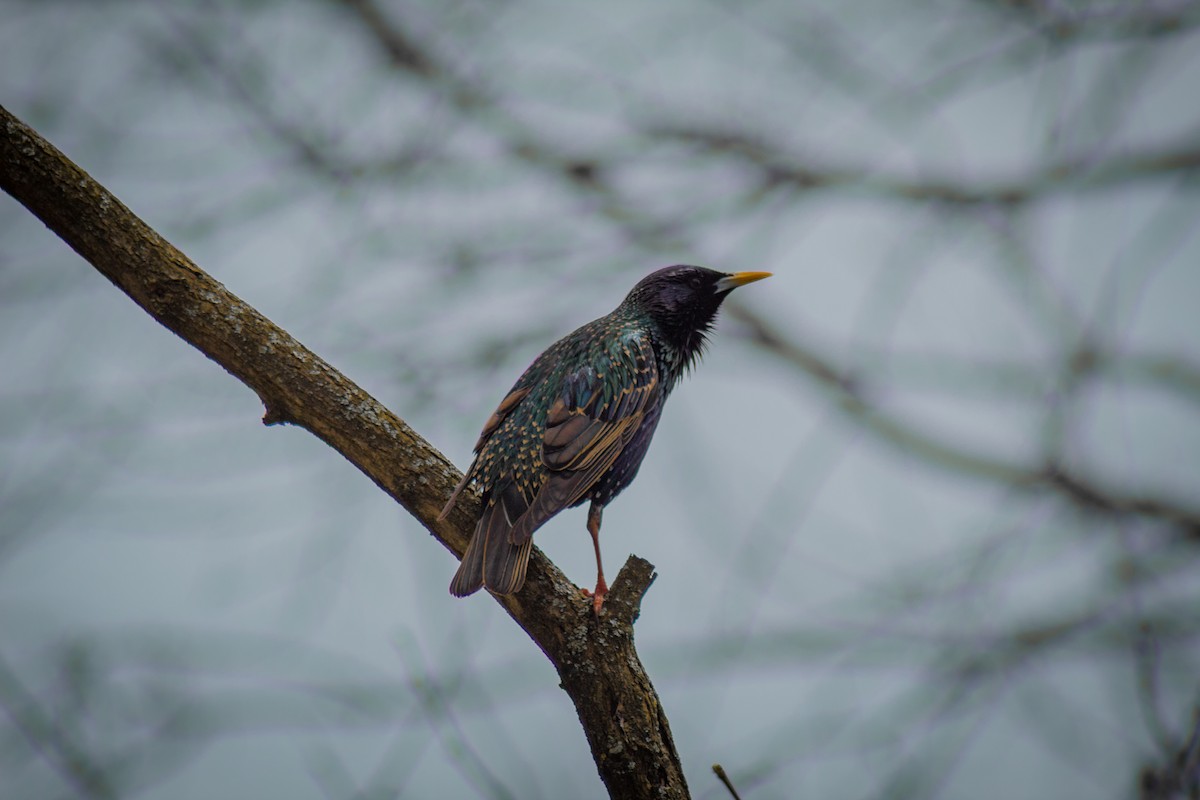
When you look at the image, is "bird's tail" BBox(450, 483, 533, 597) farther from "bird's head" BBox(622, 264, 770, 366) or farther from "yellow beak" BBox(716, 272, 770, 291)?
"yellow beak" BBox(716, 272, 770, 291)

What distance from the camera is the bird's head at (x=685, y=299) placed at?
205 inches

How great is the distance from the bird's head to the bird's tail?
1.63 metres

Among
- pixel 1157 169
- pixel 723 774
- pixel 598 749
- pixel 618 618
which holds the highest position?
pixel 1157 169

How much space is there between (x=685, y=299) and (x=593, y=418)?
45.3 inches

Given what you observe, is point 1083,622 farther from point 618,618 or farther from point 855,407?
point 855,407

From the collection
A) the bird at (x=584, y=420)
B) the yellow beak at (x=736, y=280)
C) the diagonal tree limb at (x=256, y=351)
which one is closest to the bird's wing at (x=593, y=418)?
the bird at (x=584, y=420)

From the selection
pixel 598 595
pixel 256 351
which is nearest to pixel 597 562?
pixel 598 595

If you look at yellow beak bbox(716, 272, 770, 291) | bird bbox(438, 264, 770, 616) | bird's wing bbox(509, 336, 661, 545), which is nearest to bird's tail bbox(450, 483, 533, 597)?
bird bbox(438, 264, 770, 616)

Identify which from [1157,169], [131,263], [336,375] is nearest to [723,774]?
[336,375]

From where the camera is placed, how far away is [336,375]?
11.6 feet

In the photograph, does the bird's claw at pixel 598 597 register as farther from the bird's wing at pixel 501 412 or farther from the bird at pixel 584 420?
the bird's wing at pixel 501 412

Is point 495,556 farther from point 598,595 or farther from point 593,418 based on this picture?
point 593,418

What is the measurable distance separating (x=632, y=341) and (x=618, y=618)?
A: 1821 mm

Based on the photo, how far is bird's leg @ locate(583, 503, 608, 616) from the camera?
3.44 meters
